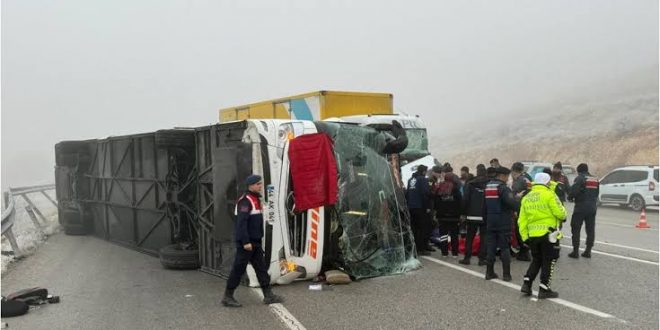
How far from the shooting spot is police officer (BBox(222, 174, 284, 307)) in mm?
6539

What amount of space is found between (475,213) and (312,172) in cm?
304

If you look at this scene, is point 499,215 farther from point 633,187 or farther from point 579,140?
point 579,140

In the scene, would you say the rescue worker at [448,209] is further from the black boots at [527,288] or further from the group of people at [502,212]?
the black boots at [527,288]

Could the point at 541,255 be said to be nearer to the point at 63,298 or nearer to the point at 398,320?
the point at 398,320

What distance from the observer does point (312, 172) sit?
767 centimetres

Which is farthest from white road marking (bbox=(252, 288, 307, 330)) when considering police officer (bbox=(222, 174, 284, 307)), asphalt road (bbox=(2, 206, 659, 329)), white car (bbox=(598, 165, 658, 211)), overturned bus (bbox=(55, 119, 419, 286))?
white car (bbox=(598, 165, 658, 211))

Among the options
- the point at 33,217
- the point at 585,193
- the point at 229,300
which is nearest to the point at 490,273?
the point at 585,193

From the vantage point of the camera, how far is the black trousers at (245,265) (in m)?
6.58

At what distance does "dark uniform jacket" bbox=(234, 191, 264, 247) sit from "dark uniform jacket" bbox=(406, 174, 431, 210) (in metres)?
3.70

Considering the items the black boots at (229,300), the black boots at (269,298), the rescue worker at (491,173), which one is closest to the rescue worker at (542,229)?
the rescue worker at (491,173)

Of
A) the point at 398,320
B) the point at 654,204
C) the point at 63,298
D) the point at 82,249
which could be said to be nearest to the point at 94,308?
the point at 63,298

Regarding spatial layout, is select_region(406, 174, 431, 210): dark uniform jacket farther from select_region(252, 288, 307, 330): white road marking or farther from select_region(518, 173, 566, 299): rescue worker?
select_region(252, 288, 307, 330): white road marking

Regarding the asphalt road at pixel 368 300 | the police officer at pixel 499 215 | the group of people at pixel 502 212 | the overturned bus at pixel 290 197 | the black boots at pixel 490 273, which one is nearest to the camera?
the asphalt road at pixel 368 300

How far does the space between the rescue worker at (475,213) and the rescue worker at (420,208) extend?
2.41 ft
